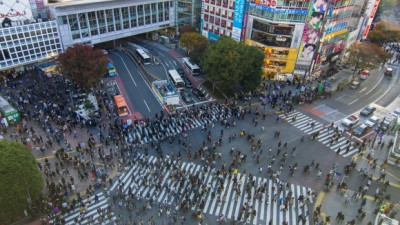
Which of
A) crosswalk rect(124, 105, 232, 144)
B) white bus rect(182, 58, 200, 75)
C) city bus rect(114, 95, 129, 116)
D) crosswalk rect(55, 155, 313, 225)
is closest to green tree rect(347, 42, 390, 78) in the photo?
crosswalk rect(124, 105, 232, 144)

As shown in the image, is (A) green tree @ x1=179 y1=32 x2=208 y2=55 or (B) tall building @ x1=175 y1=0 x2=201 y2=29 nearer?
(A) green tree @ x1=179 y1=32 x2=208 y2=55

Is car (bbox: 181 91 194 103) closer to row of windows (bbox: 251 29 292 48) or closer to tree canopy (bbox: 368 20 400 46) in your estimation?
row of windows (bbox: 251 29 292 48)

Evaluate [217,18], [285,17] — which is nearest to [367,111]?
[285,17]

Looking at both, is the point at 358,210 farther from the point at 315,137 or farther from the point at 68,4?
the point at 68,4

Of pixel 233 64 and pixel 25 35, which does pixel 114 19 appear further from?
pixel 233 64

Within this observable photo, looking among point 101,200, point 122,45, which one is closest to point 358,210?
point 101,200

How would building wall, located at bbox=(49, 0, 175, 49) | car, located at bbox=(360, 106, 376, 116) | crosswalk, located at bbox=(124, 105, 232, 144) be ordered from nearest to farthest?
crosswalk, located at bbox=(124, 105, 232, 144)
car, located at bbox=(360, 106, 376, 116)
building wall, located at bbox=(49, 0, 175, 49)
